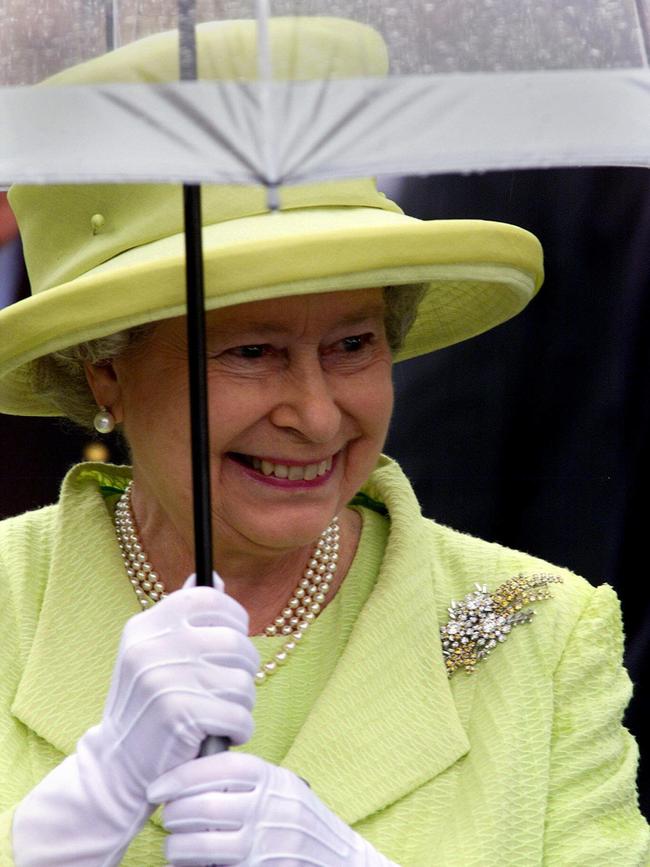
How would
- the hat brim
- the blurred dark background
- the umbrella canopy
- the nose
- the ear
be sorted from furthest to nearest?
1. the blurred dark background
2. the ear
3. the nose
4. the hat brim
5. the umbrella canopy

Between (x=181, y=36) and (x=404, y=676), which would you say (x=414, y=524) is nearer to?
(x=404, y=676)

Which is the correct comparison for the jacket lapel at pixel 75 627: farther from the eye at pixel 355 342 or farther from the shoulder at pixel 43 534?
the eye at pixel 355 342

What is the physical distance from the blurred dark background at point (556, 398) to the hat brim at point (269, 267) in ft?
4.87

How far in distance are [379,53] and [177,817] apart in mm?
901

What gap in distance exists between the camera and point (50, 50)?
176 cm

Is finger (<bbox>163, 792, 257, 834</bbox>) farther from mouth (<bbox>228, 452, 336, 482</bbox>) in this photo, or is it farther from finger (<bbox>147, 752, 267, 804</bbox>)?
mouth (<bbox>228, 452, 336, 482</bbox>)

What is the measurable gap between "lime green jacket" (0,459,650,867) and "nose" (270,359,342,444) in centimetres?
36

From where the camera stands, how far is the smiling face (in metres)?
2.24

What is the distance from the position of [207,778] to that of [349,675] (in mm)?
509

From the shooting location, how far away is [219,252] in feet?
6.86

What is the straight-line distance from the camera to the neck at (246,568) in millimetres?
2480

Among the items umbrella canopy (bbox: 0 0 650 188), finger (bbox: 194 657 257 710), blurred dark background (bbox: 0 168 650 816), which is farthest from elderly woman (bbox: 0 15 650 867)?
blurred dark background (bbox: 0 168 650 816)

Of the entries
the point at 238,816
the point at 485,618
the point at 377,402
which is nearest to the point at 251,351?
the point at 377,402

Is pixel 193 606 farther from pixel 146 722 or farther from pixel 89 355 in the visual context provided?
pixel 89 355
